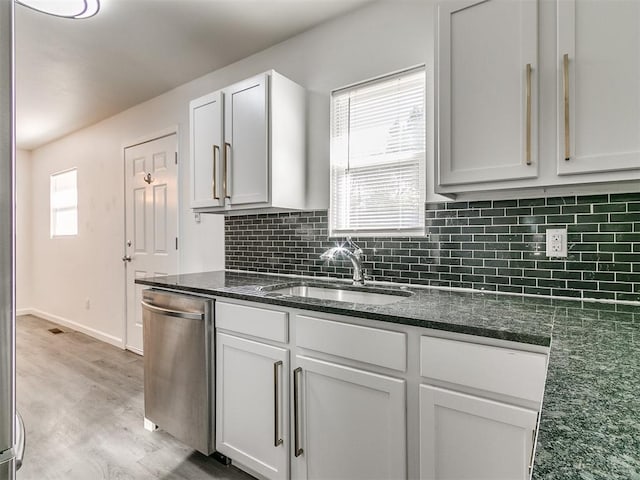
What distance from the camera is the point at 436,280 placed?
1.95m

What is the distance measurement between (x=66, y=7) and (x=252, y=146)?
125 cm

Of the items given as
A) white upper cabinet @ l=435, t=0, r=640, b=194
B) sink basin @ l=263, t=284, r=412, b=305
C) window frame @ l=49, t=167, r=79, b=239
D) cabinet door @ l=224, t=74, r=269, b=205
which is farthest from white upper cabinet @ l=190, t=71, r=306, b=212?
window frame @ l=49, t=167, r=79, b=239

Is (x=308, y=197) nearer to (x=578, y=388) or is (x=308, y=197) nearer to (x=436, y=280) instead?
(x=436, y=280)

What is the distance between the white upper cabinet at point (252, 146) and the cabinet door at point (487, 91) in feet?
3.19

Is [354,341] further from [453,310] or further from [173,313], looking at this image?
[173,313]

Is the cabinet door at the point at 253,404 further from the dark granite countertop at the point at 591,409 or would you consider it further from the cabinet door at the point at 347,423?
the dark granite countertop at the point at 591,409

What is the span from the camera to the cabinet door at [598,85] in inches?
48.5

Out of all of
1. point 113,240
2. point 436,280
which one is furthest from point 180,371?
point 113,240

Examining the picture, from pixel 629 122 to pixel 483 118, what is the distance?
0.46 meters

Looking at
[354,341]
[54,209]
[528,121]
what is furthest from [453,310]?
[54,209]

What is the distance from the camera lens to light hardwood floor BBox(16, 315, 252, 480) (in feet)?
6.41

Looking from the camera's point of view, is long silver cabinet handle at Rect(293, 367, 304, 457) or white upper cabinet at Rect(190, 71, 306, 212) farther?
white upper cabinet at Rect(190, 71, 306, 212)

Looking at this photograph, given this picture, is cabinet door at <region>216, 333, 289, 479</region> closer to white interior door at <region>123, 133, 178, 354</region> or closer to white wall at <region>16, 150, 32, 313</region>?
white interior door at <region>123, 133, 178, 354</region>

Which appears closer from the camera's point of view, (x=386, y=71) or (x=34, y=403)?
(x=386, y=71)
